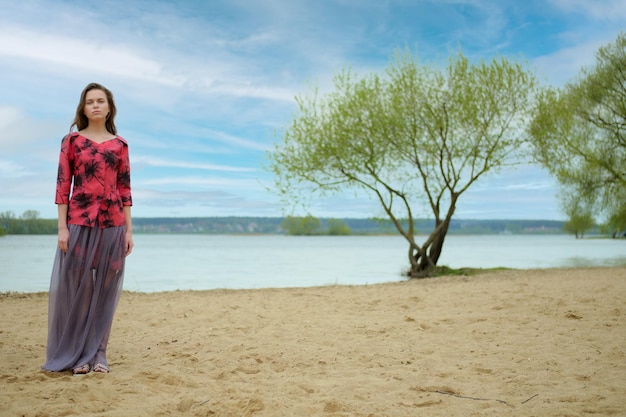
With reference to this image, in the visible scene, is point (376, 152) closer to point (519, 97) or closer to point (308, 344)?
point (519, 97)

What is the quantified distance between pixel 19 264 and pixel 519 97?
68.8ft

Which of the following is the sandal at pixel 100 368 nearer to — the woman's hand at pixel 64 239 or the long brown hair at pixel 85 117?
the woman's hand at pixel 64 239

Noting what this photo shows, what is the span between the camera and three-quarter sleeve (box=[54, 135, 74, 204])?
16.9ft

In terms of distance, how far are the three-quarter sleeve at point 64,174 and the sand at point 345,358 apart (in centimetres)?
160

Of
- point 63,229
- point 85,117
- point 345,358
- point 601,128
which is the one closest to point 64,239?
point 63,229

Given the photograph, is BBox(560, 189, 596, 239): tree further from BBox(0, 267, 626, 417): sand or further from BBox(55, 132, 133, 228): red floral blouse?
BBox(55, 132, 133, 228): red floral blouse

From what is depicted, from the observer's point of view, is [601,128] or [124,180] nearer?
[124,180]

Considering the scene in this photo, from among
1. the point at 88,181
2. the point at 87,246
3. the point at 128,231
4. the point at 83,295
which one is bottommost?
the point at 83,295

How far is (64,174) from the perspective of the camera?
515 centimetres

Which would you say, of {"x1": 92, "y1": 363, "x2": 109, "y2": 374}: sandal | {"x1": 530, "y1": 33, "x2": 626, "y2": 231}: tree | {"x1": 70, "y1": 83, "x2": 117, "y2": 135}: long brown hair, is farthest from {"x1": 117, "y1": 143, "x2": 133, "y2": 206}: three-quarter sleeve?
{"x1": 530, "y1": 33, "x2": 626, "y2": 231}: tree

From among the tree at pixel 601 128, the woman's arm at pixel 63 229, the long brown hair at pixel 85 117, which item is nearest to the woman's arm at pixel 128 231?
the woman's arm at pixel 63 229

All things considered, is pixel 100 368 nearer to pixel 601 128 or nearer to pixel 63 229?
pixel 63 229

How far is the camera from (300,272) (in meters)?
22.6

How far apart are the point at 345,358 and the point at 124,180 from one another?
2.95 metres
